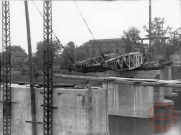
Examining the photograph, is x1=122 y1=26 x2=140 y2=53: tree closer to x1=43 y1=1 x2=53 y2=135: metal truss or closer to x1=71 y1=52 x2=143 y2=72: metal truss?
x1=71 y1=52 x2=143 y2=72: metal truss

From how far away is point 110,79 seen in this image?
45.6 ft

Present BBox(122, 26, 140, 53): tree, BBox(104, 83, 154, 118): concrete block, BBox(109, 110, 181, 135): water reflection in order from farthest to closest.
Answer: BBox(122, 26, 140, 53): tree → BBox(104, 83, 154, 118): concrete block → BBox(109, 110, 181, 135): water reflection

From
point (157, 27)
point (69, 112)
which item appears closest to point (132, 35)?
point (157, 27)

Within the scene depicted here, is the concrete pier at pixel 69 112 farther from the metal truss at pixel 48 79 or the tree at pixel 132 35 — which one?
the tree at pixel 132 35

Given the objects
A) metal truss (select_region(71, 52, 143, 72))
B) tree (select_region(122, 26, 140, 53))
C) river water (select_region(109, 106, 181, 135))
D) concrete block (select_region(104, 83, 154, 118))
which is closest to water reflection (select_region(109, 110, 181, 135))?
river water (select_region(109, 106, 181, 135))

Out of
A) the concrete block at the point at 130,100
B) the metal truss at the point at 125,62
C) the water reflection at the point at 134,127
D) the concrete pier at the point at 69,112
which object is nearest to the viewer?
the concrete pier at the point at 69,112

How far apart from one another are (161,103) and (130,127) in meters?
7.82

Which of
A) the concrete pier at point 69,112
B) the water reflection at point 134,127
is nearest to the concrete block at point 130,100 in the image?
the water reflection at point 134,127

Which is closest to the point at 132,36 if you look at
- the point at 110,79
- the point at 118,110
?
the point at 118,110

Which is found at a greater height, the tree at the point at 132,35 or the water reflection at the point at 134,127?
the tree at the point at 132,35

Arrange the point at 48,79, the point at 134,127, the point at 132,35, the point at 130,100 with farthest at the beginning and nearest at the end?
the point at 132,35 < the point at 130,100 < the point at 134,127 < the point at 48,79

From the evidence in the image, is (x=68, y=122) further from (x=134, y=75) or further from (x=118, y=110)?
(x=134, y=75)

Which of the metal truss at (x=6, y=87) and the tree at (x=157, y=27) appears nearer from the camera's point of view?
the metal truss at (x=6, y=87)

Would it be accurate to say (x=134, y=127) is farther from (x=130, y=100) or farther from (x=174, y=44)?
(x=174, y=44)
